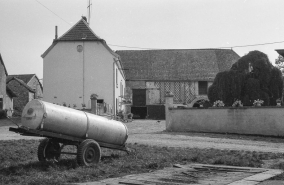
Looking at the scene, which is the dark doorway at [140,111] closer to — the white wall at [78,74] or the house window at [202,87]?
the house window at [202,87]

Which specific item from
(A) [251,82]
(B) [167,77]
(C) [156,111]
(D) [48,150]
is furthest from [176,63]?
(D) [48,150]

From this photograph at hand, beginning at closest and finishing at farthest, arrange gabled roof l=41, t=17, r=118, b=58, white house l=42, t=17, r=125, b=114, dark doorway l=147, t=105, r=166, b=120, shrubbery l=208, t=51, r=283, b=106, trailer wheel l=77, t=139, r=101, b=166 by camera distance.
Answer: trailer wheel l=77, t=139, r=101, b=166, shrubbery l=208, t=51, r=283, b=106, white house l=42, t=17, r=125, b=114, gabled roof l=41, t=17, r=118, b=58, dark doorway l=147, t=105, r=166, b=120

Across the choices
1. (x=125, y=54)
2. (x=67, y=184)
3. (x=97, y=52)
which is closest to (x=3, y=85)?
(x=97, y=52)

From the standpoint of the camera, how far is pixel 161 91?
186 feet

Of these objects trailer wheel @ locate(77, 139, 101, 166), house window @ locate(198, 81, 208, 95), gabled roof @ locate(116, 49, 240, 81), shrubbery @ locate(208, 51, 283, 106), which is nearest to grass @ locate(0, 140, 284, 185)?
trailer wheel @ locate(77, 139, 101, 166)

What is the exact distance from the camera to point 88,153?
11641 mm

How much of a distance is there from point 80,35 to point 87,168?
33.4 metres

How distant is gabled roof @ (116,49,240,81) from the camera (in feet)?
187

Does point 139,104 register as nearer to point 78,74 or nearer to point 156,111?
point 156,111

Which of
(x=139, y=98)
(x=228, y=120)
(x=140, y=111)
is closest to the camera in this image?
(x=228, y=120)

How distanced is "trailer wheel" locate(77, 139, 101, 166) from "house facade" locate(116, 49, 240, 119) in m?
42.2

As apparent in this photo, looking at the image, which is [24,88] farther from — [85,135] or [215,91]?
[85,135]

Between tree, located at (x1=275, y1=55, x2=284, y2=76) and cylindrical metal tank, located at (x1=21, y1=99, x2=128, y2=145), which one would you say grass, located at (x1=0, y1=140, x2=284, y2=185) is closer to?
cylindrical metal tank, located at (x1=21, y1=99, x2=128, y2=145)

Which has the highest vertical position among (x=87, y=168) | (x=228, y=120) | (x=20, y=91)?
(x=20, y=91)
